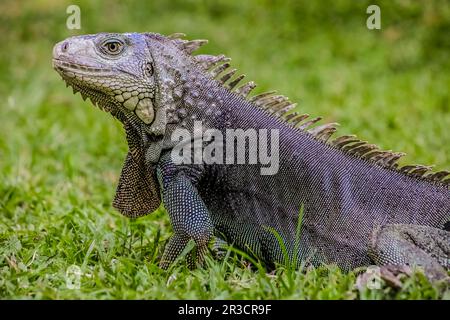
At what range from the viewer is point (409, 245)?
16.5 ft

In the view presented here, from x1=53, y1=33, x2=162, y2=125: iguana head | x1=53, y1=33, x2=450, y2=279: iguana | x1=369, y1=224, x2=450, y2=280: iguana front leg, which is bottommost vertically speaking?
x1=369, y1=224, x2=450, y2=280: iguana front leg

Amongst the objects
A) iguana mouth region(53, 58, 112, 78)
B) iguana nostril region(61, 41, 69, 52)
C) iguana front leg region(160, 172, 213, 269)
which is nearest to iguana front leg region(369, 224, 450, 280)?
iguana front leg region(160, 172, 213, 269)

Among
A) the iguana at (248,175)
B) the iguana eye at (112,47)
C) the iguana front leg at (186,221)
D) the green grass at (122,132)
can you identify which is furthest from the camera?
the iguana eye at (112,47)

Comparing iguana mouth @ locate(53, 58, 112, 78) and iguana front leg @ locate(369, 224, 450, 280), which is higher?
iguana mouth @ locate(53, 58, 112, 78)

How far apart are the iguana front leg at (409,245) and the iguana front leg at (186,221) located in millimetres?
1108

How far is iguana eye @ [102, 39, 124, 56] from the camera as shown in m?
5.34

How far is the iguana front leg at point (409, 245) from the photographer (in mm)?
4973

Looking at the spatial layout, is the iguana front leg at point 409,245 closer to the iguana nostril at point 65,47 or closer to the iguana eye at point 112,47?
the iguana eye at point 112,47

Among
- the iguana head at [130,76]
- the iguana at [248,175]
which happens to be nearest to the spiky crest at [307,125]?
the iguana at [248,175]

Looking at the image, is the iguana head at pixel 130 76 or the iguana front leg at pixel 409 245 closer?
the iguana front leg at pixel 409 245

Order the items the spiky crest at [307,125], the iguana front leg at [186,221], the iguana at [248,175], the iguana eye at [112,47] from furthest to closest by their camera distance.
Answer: the spiky crest at [307,125] < the iguana eye at [112,47] < the iguana at [248,175] < the iguana front leg at [186,221]

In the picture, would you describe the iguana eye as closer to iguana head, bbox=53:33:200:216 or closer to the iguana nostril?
iguana head, bbox=53:33:200:216

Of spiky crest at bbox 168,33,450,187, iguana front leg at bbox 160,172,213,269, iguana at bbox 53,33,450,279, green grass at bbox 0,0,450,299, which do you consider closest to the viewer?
green grass at bbox 0,0,450,299

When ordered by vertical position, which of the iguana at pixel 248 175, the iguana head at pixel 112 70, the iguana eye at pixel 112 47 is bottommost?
the iguana at pixel 248 175
